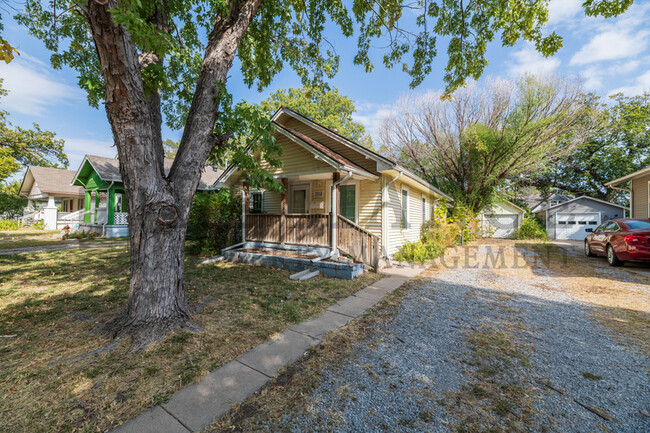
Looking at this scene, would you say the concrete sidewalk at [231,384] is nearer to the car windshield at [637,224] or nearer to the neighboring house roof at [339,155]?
the neighboring house roof at [339,155]

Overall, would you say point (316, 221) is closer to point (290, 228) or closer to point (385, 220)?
point (290, 228)

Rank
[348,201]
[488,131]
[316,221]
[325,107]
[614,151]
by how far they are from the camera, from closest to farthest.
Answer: [316,221]
[348,201]
[488,131]
[614,151]
[325,107]

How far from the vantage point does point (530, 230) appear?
1889cm

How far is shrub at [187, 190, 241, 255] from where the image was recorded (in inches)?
372

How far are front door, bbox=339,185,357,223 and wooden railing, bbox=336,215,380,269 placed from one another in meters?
1.67

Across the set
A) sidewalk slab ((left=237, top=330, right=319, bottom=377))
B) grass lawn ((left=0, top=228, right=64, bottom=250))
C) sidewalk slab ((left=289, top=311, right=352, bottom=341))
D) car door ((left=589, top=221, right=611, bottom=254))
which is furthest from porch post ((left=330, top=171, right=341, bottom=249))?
grass lawn ((left=0, top=228, right=64, bottom=250))

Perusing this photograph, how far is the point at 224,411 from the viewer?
1.95 meters

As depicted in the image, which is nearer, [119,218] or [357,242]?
[357,242]

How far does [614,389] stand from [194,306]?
5170mm

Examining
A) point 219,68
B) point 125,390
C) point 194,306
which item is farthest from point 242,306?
point 219,68

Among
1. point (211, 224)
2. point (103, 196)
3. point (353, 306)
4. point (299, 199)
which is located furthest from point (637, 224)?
point (103, 196)

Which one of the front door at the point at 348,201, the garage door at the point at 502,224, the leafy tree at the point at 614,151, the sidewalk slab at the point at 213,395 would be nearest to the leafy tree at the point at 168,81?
the sidewalk slab at the point at 213,395

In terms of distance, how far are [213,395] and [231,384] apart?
0.18m

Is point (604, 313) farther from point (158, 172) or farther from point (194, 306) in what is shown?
point (158, 172)
